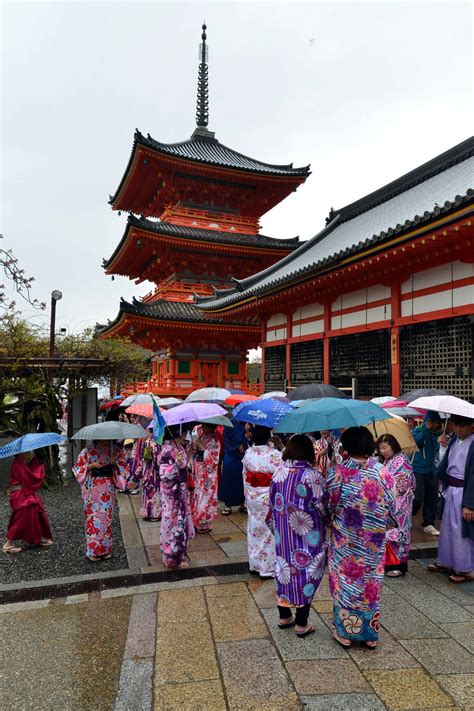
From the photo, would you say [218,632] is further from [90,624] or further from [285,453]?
[285,453]

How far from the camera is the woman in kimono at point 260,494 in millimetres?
4562

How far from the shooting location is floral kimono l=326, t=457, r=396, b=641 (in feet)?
10.6

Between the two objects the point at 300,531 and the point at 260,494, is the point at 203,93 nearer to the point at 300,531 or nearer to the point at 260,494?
the point at 260,494

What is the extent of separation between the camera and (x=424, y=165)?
12070 mm

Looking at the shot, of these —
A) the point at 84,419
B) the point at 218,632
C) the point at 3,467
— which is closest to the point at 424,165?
the point at 84,419

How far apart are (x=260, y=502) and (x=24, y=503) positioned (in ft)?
10.6

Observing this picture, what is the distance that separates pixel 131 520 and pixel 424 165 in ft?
36.9

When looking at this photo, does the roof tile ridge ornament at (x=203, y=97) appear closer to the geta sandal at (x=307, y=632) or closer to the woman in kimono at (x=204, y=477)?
the woman in kimono at (x=204, y=477)

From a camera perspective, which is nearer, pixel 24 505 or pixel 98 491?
pixel 98 491

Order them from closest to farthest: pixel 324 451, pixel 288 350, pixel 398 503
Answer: pixel 398 503, pixel 324 451, pixel 288 350

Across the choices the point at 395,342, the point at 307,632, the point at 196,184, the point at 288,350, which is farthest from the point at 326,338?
the point at 196,184

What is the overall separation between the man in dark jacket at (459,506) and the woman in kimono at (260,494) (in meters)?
1.75

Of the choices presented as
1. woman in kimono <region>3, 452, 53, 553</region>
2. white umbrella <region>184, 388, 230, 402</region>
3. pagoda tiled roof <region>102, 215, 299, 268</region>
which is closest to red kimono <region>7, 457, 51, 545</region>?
woman in kimono <region>3, 452, 53, 553</region>

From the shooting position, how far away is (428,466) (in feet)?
20.0
